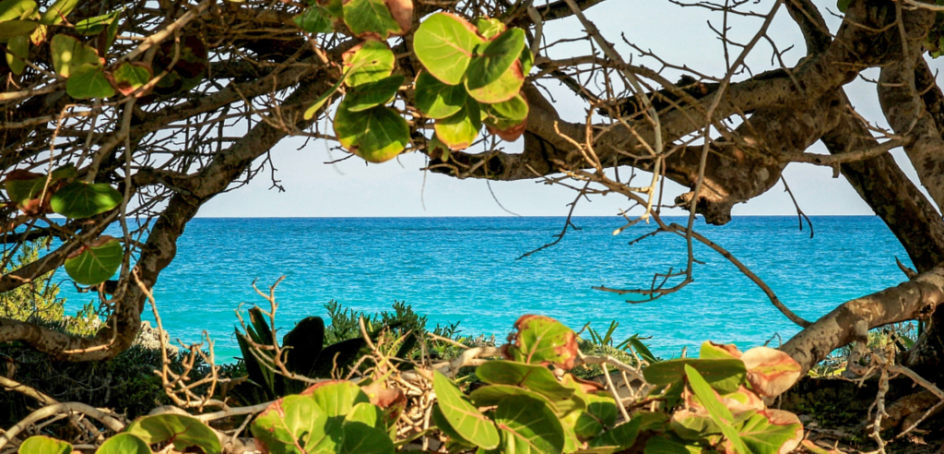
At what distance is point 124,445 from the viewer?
0.69 meters

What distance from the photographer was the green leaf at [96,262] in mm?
1089

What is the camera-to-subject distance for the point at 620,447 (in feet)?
2.33

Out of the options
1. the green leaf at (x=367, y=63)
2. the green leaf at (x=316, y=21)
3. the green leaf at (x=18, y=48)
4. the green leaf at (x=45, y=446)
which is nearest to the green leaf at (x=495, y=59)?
the green leaf at (x=367, y=63)

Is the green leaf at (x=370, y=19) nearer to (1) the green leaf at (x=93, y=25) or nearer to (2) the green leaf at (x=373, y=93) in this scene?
(2) the green leaf at (x=373, y=93)

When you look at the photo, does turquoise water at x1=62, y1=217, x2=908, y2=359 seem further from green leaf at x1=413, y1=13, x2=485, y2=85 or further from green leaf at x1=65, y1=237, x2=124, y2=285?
green leaf at x1=413, y1=13, x2=485, y2=85

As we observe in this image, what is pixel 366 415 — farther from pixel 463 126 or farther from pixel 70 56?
pixel 70 56

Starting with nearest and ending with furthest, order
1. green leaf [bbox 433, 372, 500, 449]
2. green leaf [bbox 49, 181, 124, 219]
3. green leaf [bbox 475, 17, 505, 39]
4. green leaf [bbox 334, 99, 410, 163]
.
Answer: green leaf [bbox 433, 372, 500, 449] < green leaf [bbox 334, 99, 410, 163] < green leaf [bbox 475, 17, 505, 39] < green leaf [bbox 49, 181, 124, 219]

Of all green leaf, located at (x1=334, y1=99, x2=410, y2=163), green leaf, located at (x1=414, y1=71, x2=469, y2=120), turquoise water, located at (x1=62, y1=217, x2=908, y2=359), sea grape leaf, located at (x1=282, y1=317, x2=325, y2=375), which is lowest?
turquoise water, located at (x1=62, y1=217, x2=908, y2=359)

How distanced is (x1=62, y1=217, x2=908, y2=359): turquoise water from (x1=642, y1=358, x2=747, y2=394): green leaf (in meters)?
7.07

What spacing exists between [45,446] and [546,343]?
588mm

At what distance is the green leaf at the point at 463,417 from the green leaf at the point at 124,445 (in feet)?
1.07

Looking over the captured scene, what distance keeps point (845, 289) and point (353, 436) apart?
2522cm

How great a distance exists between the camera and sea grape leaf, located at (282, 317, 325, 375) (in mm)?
3104

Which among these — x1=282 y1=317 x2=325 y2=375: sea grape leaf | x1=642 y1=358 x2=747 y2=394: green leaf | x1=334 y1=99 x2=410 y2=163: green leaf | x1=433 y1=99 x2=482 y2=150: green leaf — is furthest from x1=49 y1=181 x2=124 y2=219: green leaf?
x1=282 y1=317 x2=325 y2=375: sea grape leaf
